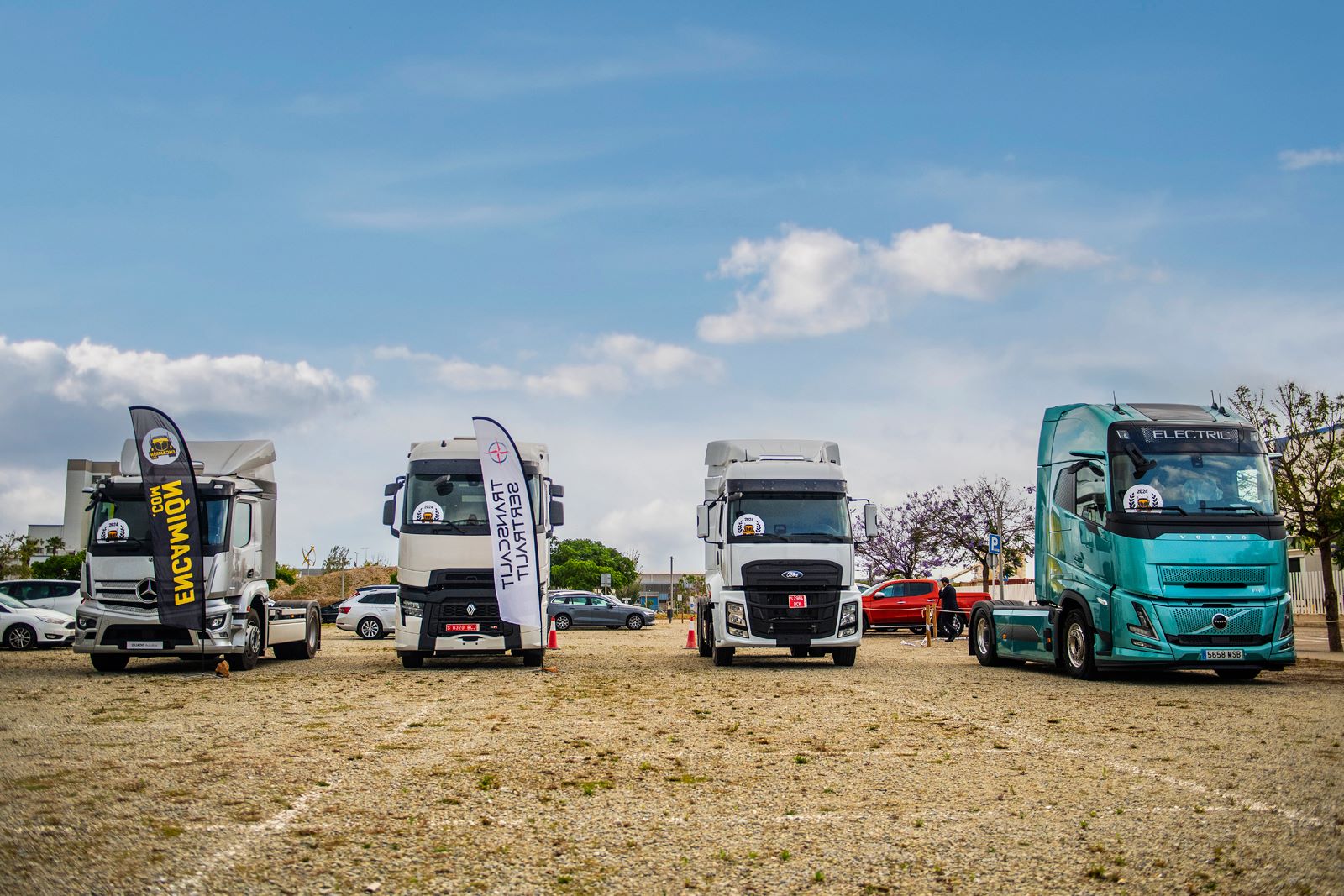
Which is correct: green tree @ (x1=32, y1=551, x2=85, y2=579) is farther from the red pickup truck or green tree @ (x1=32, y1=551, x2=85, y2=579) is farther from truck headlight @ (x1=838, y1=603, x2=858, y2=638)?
truck headlight @ (x1=838, y1=603, x2=858, y2=638)

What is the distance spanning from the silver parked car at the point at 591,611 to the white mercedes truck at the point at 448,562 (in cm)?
2411

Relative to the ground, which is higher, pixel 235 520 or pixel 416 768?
pixel 235 520

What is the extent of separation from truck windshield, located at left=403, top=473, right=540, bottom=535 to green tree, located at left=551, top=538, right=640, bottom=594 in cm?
9975

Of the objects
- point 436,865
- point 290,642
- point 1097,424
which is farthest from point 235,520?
point 436,865

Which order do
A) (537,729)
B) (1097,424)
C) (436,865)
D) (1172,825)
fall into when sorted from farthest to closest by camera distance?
(1097,424), (537,729), (1172,825), (436,865)

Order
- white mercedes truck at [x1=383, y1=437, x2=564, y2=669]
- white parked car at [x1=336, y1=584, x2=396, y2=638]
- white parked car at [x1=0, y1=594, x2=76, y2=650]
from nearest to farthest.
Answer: white mercedes truck at [x1=383, y1=437, x2=564, y2=669] < white parked car at [x1=0, y1=594, x2=76, y2=650] < white parked car at [x1=336, y1=584, x2=396, y2=638]

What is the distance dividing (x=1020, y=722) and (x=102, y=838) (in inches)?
311

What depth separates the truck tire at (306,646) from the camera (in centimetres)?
2114

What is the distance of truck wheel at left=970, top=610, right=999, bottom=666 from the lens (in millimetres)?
19719

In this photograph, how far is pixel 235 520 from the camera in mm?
17672

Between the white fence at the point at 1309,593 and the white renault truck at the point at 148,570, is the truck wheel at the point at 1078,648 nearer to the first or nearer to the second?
the white renault truck at the point at 148,570

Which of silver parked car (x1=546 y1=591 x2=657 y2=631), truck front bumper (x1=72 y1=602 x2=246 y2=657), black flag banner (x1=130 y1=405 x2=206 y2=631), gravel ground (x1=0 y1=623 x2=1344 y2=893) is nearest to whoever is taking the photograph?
gravel ground (x1=0 y1=623 x2=1344 y2=893)

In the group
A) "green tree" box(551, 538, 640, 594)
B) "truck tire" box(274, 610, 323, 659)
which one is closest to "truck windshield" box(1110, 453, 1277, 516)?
"truck tire" box(274, 610, 323, 659)

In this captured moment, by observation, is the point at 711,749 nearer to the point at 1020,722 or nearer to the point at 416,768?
the point at 416,768
